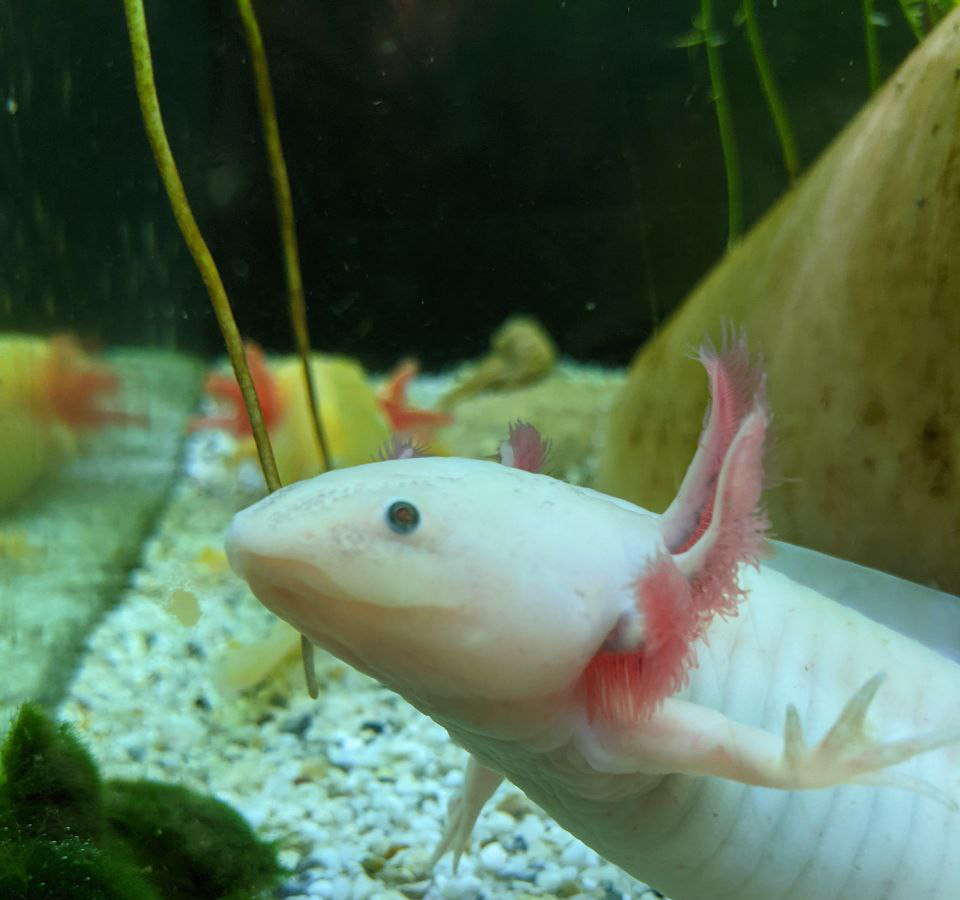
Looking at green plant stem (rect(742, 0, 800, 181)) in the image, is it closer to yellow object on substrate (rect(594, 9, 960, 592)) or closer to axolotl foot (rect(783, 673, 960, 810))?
yellow object on substrate (rect(594, 9, 960, 592))

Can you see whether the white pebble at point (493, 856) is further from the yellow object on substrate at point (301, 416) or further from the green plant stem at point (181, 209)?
the yellow object on substrate at point (301, 416)

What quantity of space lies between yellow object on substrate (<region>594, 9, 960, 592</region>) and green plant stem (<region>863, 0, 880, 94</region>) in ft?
2.02

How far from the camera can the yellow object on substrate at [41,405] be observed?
286cm

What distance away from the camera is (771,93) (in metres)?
3.36

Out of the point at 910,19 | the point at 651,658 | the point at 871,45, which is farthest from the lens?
the point at 871,45

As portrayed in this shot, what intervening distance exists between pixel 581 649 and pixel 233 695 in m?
2.10

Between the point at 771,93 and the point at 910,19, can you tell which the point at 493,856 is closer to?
the point at 771,93

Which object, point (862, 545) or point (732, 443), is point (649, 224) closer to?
point (862, 545)

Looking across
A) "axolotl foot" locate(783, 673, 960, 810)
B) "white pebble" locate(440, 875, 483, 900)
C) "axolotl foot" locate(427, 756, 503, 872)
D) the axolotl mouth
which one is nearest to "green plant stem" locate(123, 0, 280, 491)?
"axolotl foot" locate(427, 756, 503, 872)

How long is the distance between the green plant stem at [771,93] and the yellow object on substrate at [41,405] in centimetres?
276

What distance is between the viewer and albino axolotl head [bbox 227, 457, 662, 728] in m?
1.31

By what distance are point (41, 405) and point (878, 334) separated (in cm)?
275

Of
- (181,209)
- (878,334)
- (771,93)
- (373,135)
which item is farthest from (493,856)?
(771,93)

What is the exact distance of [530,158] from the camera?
3.70 meters
